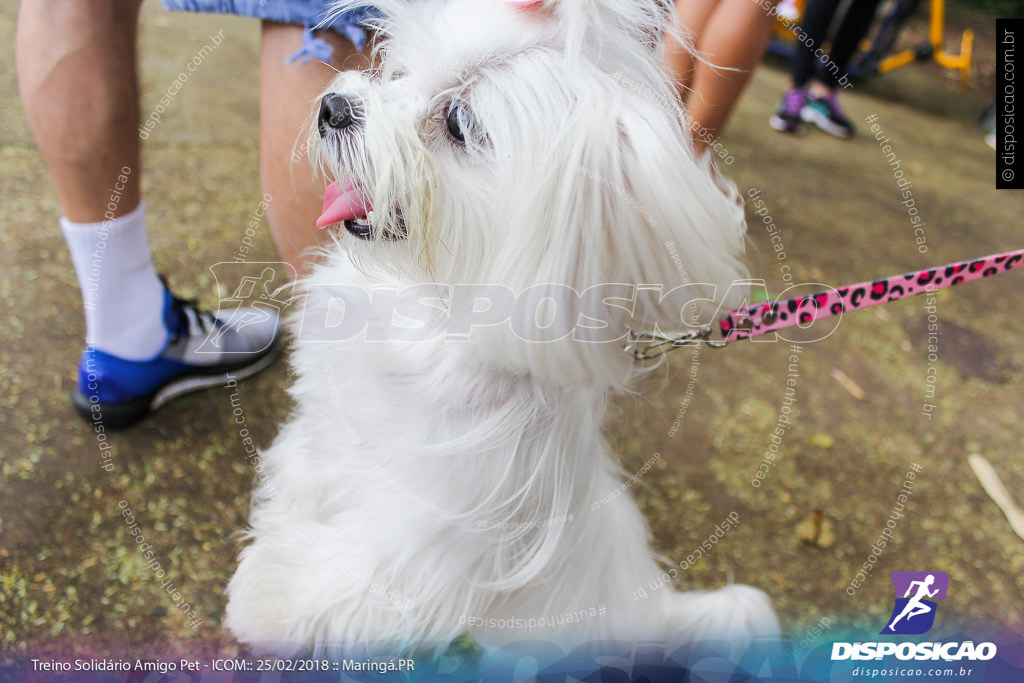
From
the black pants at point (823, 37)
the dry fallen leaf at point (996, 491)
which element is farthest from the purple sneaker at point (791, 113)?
the dry fallen leaf at point (996, 491)

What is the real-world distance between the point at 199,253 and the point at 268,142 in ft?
2.61

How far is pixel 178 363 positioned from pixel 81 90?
651 millimetres

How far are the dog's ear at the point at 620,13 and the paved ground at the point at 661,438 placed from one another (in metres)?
0.70

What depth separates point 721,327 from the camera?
4.01 feet

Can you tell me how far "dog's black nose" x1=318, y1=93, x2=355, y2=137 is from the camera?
931mm

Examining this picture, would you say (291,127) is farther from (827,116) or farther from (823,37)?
(827,116)

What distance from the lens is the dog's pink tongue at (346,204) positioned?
961 mm

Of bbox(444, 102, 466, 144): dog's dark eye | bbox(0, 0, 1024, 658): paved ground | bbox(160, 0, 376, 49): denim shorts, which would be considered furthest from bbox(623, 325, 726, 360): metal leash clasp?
bbox(160, 0, 376, 49): denim shorts

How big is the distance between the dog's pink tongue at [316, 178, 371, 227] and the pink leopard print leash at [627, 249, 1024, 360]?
0.50 meters

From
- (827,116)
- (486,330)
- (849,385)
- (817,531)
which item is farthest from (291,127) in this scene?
(827,116)

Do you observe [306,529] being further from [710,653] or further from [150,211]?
[150,211]

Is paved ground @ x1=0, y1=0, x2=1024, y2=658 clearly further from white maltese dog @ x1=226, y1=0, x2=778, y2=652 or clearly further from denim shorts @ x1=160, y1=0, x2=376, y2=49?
denim shorts @ x1=160, y1=0, x2=376, y2=49

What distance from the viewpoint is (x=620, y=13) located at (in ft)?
2.99

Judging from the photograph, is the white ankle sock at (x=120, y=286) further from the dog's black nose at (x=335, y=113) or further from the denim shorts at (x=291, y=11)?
the dog's black nose at (x=335, y=113)
